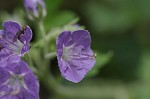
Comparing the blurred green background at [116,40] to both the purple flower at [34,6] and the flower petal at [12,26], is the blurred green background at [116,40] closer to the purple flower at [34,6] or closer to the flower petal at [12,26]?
the purple flower at [34,6]

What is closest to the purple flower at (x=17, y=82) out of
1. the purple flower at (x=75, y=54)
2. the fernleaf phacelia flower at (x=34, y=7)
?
the purple flower at (x=75, y=54)

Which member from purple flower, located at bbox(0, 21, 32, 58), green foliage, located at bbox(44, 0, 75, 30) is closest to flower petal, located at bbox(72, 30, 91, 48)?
purple flower, located at bbox(0, 21, 32, 58)

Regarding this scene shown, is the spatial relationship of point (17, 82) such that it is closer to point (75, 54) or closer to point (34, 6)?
point (75, 54)

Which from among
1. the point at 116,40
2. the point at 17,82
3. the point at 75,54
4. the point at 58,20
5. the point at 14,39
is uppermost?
the point at 58,20

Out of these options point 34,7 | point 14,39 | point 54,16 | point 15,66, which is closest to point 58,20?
point 54,16

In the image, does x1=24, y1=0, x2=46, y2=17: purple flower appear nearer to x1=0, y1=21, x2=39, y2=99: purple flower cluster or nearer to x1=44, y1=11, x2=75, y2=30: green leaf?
x1=0, y1=21, x2=39, y2=99: purple flower cluster

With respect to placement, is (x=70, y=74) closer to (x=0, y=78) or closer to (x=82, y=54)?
(x=82, y=54)
